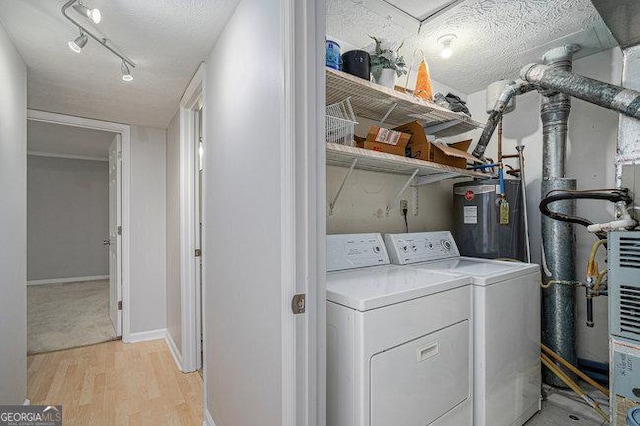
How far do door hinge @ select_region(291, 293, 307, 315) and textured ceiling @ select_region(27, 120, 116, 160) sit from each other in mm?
3756

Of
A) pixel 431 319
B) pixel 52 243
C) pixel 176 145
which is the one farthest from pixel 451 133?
pixel 52 243

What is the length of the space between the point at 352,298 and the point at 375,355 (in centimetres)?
21

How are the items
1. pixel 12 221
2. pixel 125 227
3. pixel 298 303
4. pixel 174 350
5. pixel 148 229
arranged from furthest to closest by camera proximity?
pixel 148 229, pixel 125 227, pixel 174 350, pixel 12 221, pixel 298 303

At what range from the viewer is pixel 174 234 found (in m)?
2.84

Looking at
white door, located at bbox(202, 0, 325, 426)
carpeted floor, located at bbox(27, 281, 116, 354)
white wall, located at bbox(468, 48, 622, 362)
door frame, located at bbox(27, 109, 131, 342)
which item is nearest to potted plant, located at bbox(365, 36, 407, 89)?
white door, located at bbox(202, 0, 325, 426)

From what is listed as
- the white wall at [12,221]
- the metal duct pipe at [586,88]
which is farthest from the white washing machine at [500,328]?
the white wall at [12,221]

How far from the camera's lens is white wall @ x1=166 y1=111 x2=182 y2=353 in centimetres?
268

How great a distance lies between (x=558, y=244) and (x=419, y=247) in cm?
109

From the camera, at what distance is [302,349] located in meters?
0.97

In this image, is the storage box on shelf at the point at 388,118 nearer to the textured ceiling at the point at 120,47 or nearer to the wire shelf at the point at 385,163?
the wire shelf at the point at 385,163

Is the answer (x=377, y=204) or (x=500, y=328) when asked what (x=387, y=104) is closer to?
(x=377, y=204)

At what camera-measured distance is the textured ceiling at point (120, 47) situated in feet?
4.79

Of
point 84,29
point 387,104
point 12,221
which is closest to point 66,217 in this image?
point 12,221

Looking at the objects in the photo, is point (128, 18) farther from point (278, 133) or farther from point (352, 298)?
point (352, 298)
